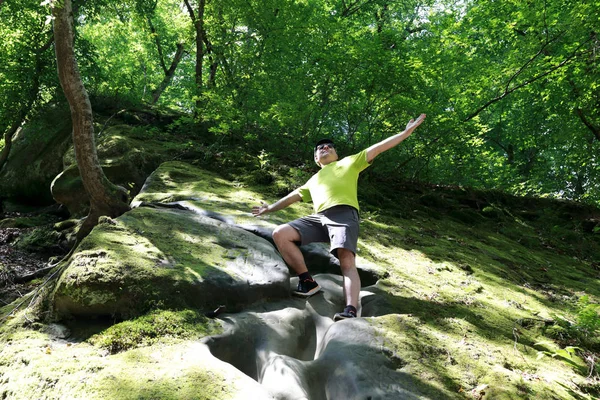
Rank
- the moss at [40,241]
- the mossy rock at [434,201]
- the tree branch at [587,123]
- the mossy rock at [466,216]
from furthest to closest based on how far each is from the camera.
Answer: the tree branch at [587,123] < the mossy rock at [434,201] < the mossy rock at [466,216] < the moss at [40,241]

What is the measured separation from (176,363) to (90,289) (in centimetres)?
115

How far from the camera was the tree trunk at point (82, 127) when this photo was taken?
5.64 meters

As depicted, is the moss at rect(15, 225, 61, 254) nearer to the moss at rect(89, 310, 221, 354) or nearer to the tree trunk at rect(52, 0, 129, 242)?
the tree trunk at rect(52, 0, 129, 242)

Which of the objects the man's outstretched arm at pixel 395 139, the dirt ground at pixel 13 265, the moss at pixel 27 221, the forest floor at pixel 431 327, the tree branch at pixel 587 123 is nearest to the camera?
the forest floor at pixel 431 327

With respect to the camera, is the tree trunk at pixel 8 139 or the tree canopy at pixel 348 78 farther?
the tree trunk at pixel 8 139

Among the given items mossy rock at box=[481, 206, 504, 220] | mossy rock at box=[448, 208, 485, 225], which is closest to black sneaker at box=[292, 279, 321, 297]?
mossy rock at box=[448, 208, 485, 225]

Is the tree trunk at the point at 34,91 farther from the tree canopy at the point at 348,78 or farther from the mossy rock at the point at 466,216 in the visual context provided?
the mossy rock at the point at 466,216

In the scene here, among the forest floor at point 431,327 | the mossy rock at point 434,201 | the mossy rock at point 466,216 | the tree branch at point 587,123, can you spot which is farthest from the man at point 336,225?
the tree branch at point 587,123

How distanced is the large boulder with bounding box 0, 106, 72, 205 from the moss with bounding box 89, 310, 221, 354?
9.53 m

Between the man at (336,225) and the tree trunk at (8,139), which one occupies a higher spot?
the tree trunk at (8,139)

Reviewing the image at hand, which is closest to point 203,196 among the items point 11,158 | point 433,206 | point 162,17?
point 433,206

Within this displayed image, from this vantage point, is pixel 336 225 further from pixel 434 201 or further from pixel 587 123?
pixel 587 123

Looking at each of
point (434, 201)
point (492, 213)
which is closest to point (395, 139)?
point (434, 201)

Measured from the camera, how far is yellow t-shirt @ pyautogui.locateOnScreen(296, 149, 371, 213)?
14.2 feet
